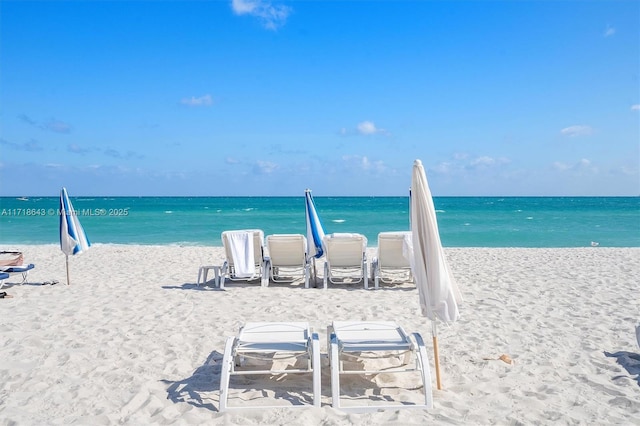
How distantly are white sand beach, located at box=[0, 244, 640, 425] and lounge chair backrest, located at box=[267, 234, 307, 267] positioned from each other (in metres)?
0.41

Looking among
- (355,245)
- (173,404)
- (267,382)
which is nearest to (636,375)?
(267,382)

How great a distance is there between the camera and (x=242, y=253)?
7.66 metres

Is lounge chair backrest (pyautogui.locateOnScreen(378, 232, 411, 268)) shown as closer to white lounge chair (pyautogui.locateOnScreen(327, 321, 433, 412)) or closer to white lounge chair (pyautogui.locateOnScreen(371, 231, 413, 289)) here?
white lounge chair (pyautogui.locateOnScreen(371, 231, 413, 289))

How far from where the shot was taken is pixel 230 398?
11.4 ft

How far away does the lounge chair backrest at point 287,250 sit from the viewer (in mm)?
7723

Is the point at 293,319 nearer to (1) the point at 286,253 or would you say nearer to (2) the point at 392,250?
(1) the point at 286,253

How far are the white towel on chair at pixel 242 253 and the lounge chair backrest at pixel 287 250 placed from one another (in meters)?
0.32

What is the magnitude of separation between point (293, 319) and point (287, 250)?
86.2 inches

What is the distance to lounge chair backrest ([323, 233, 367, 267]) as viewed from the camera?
7.58 metres

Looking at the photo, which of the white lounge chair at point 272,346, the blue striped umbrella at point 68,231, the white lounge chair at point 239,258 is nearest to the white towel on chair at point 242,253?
the white lounge chair at point 239,258

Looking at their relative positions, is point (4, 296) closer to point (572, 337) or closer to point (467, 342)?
point (467, 342)

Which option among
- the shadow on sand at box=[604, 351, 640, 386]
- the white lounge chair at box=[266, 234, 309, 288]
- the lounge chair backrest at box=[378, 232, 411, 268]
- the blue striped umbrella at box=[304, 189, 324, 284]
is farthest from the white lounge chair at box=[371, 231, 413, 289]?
the shadow on sand at box=[604, 351, 640, 386]

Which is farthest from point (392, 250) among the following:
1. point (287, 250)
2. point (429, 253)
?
point (429, 253)

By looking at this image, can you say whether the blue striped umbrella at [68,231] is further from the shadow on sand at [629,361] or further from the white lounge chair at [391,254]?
the shadow on sand at [629,361]
